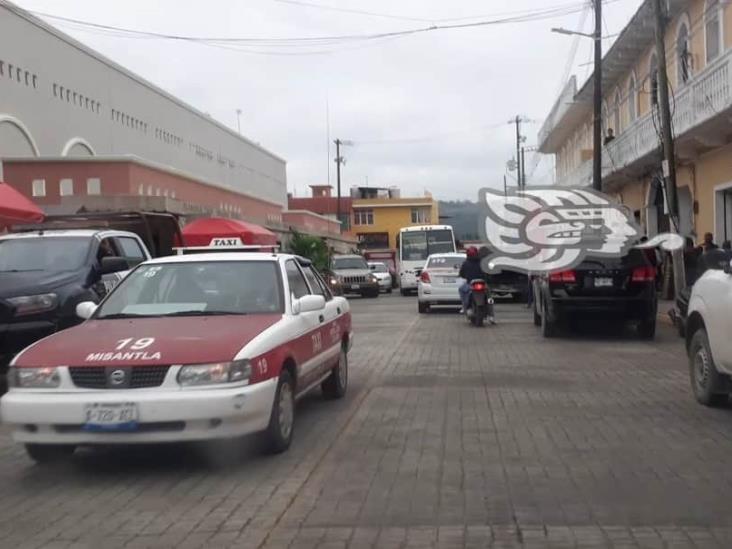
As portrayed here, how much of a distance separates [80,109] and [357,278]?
13500 mm

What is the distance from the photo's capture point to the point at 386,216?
91938mm

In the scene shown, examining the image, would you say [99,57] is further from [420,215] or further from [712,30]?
[420,215]

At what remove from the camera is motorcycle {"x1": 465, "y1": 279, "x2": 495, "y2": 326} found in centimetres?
1930

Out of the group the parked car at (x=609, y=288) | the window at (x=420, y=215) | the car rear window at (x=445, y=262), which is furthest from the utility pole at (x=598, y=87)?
the window at (x=420, y=215)

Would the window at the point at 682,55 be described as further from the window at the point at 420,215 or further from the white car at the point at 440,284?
the window at the point at 420,215

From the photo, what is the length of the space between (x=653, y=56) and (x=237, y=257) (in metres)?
22.7

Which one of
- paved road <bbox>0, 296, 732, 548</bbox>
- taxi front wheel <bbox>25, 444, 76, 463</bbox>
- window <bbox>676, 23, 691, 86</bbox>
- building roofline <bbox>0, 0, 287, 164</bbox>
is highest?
building roofline <bbox>0, 0, 287, 164</bbox>

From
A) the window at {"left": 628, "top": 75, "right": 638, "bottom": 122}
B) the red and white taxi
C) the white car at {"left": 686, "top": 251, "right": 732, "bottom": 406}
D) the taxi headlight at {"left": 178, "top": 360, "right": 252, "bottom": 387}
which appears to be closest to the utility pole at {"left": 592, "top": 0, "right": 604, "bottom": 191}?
the window at {"left": 628, "top": 75, "right": 638, "bottom": 122}

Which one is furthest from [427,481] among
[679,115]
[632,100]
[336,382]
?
[632,100]

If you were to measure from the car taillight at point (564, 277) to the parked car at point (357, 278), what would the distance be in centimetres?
1957

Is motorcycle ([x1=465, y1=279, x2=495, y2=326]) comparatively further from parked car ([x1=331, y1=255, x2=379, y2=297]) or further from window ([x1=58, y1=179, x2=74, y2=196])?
window ([x1=58, y1=179, x2=74, y2=196])

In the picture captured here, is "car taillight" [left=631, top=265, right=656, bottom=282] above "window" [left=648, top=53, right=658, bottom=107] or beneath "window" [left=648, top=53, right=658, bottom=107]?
beneath

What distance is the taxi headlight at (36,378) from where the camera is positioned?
6508mm

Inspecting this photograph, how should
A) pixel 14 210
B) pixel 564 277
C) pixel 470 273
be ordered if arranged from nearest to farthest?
pixel 14 210 → pixel 564 277 → pixel 470 273
